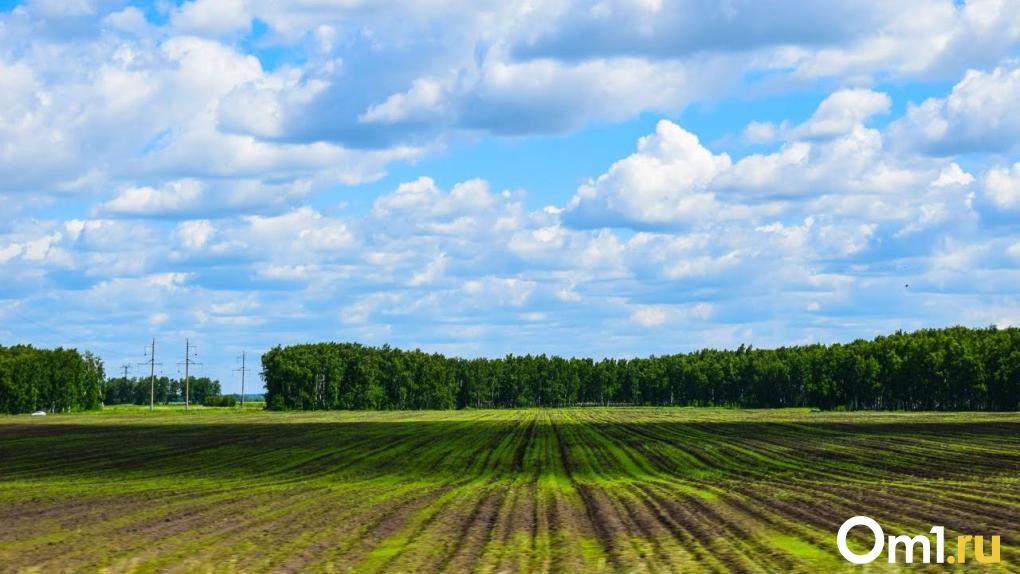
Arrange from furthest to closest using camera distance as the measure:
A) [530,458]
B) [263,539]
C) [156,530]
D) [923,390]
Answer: [923,390]
[530,458]
[156,530]
[263,539]

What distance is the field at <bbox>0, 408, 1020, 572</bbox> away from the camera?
2211 cm

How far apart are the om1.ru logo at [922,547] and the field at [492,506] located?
318 millimetres

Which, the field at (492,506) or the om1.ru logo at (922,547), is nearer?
the om1.ru logo at (922,547)

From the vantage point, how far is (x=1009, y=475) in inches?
A: 1617

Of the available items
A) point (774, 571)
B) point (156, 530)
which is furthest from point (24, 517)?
point (774, 571)

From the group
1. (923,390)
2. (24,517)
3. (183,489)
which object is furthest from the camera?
(923,390)

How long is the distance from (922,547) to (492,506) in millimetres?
12829

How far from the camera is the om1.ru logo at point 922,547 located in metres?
21.1

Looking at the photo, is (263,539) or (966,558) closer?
(966,558)

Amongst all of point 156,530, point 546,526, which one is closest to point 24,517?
point 156,530

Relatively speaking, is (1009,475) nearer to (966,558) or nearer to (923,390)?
(966,558)

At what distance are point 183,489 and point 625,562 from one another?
22772 mm

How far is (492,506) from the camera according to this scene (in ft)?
104

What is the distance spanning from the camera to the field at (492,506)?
22.1 m
